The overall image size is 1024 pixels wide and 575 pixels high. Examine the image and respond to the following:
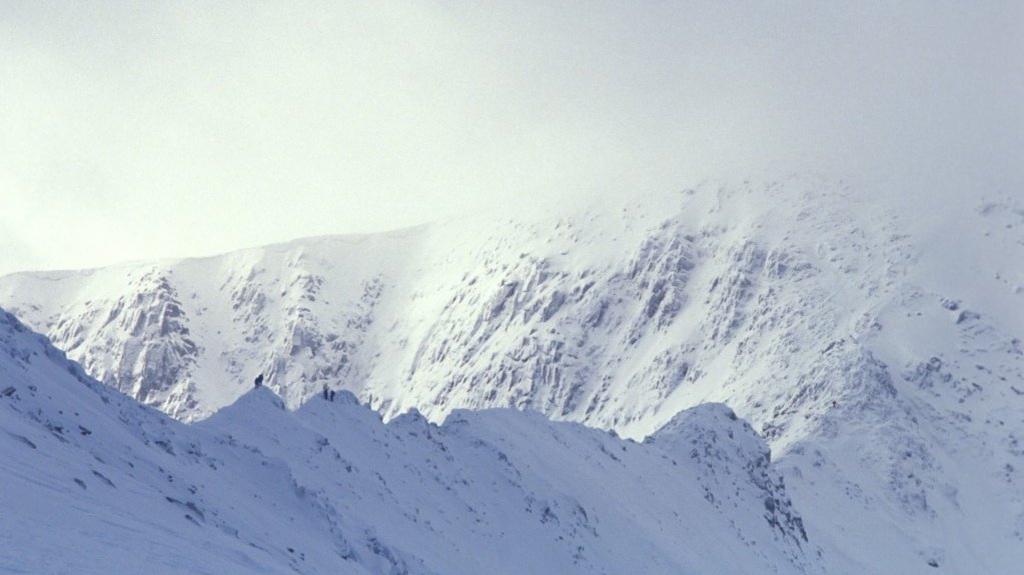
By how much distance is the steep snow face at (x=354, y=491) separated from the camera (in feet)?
81.8

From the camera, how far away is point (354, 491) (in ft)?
136

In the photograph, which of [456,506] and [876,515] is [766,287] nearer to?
[876,515]

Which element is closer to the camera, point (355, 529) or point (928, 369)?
point (355, 529)

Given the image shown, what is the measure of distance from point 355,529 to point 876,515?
88.3 meters

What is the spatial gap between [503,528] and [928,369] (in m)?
119

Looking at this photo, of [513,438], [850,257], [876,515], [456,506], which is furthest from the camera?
[850,257]

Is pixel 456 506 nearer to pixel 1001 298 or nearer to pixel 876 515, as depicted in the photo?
pixel 876 515

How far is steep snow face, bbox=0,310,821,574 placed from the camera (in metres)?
24.9

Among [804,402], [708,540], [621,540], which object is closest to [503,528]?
[621,540]

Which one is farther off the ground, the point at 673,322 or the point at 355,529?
the point at 355,529

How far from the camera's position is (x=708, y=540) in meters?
61.5

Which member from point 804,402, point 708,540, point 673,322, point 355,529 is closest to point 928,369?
point 804,402

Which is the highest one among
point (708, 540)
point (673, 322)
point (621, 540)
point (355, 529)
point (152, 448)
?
point (152, 448)

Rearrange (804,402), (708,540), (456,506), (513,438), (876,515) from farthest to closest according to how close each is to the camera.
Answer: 1. (804,402)
2. (876,515)
3. (708,540)
4. (513,438)
5. (456,506)
